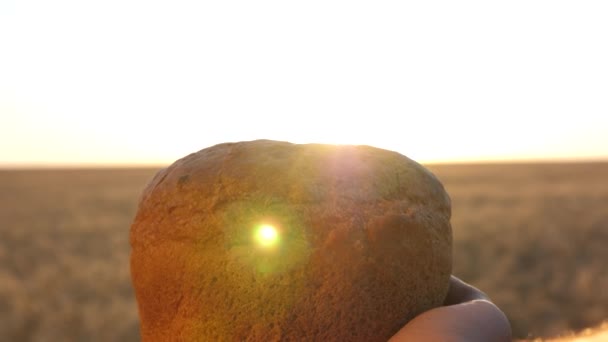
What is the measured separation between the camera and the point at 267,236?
2.66 meters

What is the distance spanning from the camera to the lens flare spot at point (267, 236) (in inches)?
104

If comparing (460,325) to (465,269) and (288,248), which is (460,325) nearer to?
(288,248)

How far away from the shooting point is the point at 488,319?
9.20 feet

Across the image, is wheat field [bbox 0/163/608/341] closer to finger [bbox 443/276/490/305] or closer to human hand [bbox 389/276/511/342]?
finger [bbox 443/276/490/305]

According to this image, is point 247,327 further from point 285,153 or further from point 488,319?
point 488,319

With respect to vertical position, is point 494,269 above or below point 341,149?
below

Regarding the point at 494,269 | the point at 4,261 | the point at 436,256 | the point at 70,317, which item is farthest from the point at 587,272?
the point at 4,261

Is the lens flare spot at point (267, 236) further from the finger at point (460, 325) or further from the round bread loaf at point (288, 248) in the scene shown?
the finger at point (460, 325)

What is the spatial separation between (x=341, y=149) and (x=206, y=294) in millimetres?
876

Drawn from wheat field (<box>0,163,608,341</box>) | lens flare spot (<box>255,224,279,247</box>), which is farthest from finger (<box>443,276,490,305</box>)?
wheat field (<box>0,163,608,341</box>)

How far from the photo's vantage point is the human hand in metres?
2.58

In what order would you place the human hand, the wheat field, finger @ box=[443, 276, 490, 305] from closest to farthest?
the human hand → finger @ box=[443, 276, 490, 305] → the wheat field

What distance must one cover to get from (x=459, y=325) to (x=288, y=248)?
0.75 meters

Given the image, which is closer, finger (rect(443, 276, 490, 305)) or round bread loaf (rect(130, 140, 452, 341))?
round bread loaf (rect(130, 140, 452, 341))
